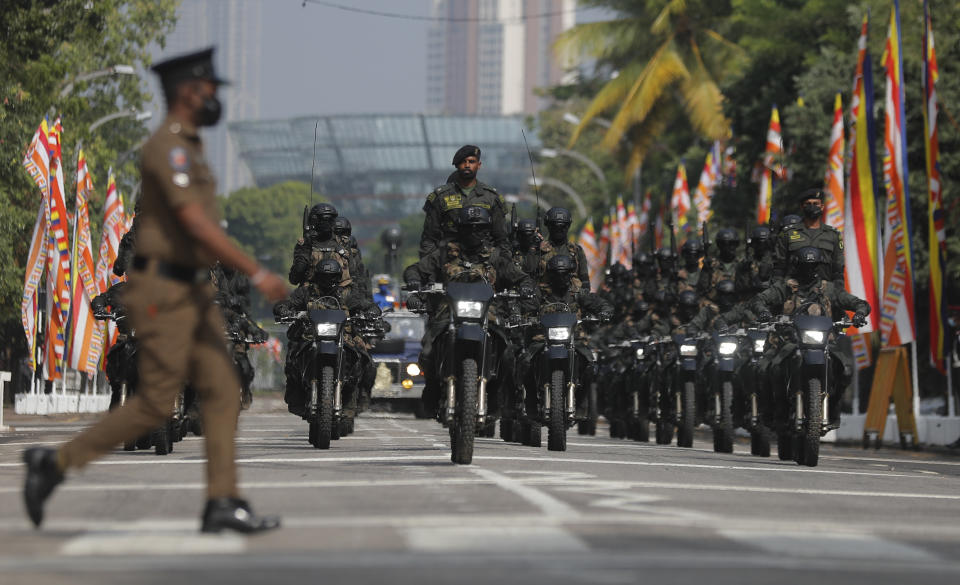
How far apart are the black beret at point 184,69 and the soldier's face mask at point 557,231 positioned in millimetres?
11041

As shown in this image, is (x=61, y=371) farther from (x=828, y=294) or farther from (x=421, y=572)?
(x=421, y=572)

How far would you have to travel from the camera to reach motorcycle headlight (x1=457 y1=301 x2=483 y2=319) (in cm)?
1400

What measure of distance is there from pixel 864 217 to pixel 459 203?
11.8m

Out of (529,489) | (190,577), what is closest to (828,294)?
(529,489)

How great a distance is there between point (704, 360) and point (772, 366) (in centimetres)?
382

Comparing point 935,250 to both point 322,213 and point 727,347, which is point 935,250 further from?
point 322,213

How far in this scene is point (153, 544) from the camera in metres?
7.75

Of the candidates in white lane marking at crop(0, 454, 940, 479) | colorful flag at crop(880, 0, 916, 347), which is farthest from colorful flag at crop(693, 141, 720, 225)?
white lane marking at crop(0, 454, 940, 479)

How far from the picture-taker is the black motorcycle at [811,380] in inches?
642

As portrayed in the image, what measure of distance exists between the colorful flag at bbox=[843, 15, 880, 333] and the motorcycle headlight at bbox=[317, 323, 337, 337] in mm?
9416

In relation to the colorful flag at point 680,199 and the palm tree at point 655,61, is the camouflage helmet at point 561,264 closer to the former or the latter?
the colorful flag at point 680,199

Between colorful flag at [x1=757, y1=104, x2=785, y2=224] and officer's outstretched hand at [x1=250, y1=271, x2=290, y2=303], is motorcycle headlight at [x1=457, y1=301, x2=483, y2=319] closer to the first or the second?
officer's outstretched hand at [x1=250, y1=271, x2=290, y2=303]

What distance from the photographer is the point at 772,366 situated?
689 inches

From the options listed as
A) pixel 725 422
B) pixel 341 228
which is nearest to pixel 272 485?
pixel 341 228
